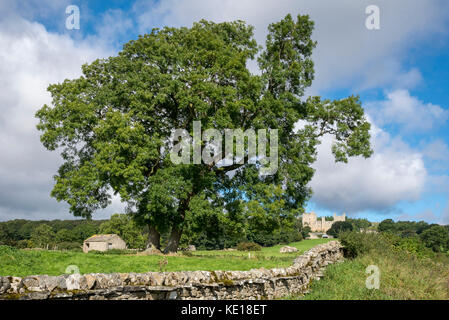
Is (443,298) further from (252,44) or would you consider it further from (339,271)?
(252,44)

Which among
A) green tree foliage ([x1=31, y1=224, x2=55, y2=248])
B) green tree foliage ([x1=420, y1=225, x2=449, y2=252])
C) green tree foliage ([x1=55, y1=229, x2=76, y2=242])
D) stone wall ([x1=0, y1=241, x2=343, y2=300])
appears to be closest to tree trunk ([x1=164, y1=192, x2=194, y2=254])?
stone wall ([x1=0, y1=241, x2=343, y2=300])

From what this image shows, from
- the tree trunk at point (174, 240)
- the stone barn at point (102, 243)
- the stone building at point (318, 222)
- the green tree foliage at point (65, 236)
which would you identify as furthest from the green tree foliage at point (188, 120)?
the stone building at point (318, 222)

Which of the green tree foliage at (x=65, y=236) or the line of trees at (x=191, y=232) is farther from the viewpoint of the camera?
the green tree foliage at (x=65, y=236)

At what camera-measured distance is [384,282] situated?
512 inches

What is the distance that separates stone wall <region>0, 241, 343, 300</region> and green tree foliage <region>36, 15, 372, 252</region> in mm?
9335

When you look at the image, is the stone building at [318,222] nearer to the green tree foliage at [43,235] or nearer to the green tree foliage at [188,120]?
the green tree foliage at [43,235]

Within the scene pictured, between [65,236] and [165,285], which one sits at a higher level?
[165,285]

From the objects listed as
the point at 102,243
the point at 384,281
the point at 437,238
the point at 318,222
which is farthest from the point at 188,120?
the point at 318,222

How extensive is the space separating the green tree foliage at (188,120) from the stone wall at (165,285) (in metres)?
9.33

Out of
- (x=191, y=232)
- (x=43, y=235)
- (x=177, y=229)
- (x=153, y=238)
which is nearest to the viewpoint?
(x=191, y=232)

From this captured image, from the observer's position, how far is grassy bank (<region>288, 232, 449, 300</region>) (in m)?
11.9

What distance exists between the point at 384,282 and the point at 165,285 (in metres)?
8.67

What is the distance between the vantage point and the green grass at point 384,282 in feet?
38.9

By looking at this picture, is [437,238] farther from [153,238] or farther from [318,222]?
[318,222]
